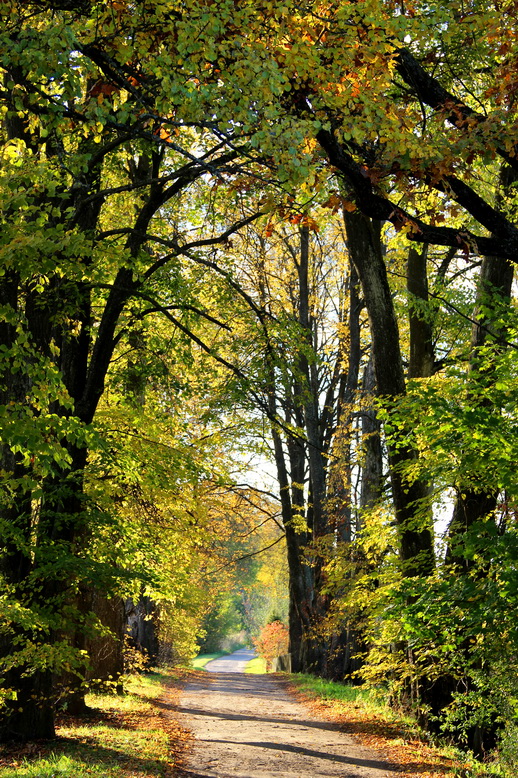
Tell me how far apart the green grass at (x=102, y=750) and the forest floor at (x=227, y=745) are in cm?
1

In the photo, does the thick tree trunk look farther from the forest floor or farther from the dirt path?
the dirt path

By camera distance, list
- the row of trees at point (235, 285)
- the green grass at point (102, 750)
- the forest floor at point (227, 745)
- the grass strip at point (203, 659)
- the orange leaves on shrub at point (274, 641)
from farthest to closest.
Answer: the grass strip at point (203, 659), the orange leaves on shrub at point (274, 641), the forest floor at point (227, 745), the green grass at point (102, 750), the row of trees at point (235, 285)

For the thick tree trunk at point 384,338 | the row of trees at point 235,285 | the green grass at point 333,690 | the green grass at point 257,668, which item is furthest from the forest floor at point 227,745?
the green grass at point 257,668

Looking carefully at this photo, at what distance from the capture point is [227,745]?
1098 centimetres

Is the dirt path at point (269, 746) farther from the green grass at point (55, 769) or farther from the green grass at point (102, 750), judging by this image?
the green grass at point (55, 769)

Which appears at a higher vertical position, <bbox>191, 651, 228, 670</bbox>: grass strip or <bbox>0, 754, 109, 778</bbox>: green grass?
<bbox>0, 754, 109, 778</bbox>: green grass

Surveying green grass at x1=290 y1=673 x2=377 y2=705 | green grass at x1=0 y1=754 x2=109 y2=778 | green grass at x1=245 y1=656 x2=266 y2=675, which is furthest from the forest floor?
green grass at x1=245 y1=656 x2=266 y2=675

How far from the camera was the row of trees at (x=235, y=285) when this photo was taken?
580cm

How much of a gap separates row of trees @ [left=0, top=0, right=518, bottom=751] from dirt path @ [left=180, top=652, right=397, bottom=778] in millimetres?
1325

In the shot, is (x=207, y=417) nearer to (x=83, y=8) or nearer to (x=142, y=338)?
(x=142, y=338)

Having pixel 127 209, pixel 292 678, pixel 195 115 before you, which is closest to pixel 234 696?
pixel 292 678

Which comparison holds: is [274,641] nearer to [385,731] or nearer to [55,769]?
[385,731]

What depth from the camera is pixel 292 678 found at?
2478cm

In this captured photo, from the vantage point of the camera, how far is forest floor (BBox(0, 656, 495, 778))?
27.8 feet
